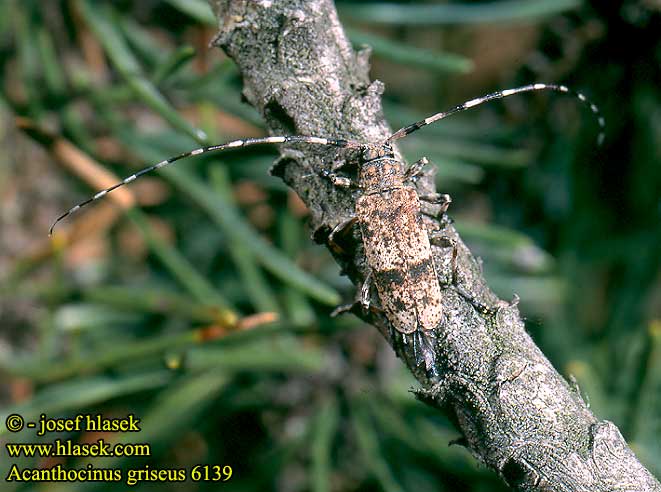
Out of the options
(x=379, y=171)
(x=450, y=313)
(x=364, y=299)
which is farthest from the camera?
(x=379, y=171)

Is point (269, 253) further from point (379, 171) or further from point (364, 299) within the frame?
point (364, 299)

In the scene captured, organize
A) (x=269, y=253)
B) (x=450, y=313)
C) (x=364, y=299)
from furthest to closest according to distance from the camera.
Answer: (x=269, y=253)
(x=364, y=299)
(x=450, y=313)

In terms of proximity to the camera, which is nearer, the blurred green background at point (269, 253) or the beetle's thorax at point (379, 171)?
the beetle's thorax at point (379, 171)

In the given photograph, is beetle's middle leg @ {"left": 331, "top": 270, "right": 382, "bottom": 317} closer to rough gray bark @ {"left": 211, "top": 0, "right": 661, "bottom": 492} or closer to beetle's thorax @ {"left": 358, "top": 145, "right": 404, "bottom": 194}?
rough gray bark @ {"left": 211, "top": 0, "right": 661, "bottom": 492}

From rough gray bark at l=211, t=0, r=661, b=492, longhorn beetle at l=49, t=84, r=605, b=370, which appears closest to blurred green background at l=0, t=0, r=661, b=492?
longhorn beetle at l=49, t=84, r=605, b=370

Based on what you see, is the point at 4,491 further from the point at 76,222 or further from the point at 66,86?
the point at 66,86

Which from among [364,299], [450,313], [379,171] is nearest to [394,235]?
[379,171]

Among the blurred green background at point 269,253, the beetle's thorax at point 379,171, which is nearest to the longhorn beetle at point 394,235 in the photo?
the beetle's thorax at point 379,171

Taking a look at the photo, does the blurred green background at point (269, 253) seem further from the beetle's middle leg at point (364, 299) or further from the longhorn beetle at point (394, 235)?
the beetle's middle leg at point (364, 299)
